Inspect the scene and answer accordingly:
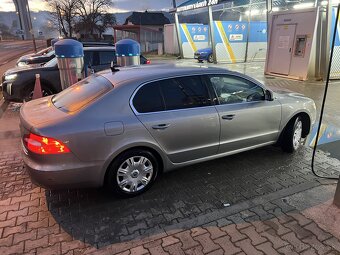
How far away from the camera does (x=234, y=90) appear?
434cm

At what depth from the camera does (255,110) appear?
431cm

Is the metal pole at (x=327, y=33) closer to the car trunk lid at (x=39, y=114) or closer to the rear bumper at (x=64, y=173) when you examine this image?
the car trunk lid at (x=39, y=114)

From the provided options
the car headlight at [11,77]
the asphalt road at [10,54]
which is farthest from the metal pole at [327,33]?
the asphalt road at [10,54]

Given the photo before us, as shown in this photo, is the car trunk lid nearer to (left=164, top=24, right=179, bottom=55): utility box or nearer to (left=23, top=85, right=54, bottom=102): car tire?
(left=23, top=85, right=54, bottom=102): car tire

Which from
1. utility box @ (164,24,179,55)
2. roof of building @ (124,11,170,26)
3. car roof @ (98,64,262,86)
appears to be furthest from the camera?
roof of building @ (124,11,170,26)

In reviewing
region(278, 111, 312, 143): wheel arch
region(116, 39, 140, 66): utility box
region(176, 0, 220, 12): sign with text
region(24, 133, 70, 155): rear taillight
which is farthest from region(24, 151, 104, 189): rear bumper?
region(176, 0, 220, 12): sign with text

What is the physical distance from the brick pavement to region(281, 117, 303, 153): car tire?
18.4 inches

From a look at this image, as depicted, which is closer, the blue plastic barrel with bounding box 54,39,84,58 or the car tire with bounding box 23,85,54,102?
the blue plastic barrel with bounding box 54,39,84,58

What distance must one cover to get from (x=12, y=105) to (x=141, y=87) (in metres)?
6.57

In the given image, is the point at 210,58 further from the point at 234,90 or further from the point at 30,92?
the point at 234,90

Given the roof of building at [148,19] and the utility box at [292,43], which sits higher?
the roof of building at [148,19]

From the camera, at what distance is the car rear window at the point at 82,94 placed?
11.6 feet

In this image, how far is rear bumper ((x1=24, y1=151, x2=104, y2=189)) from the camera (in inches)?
124

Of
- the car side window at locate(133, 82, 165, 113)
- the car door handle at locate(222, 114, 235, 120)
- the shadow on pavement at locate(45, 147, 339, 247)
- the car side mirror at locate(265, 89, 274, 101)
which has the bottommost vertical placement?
the shadow on pavement at locate(45, 147, 339, 247)
